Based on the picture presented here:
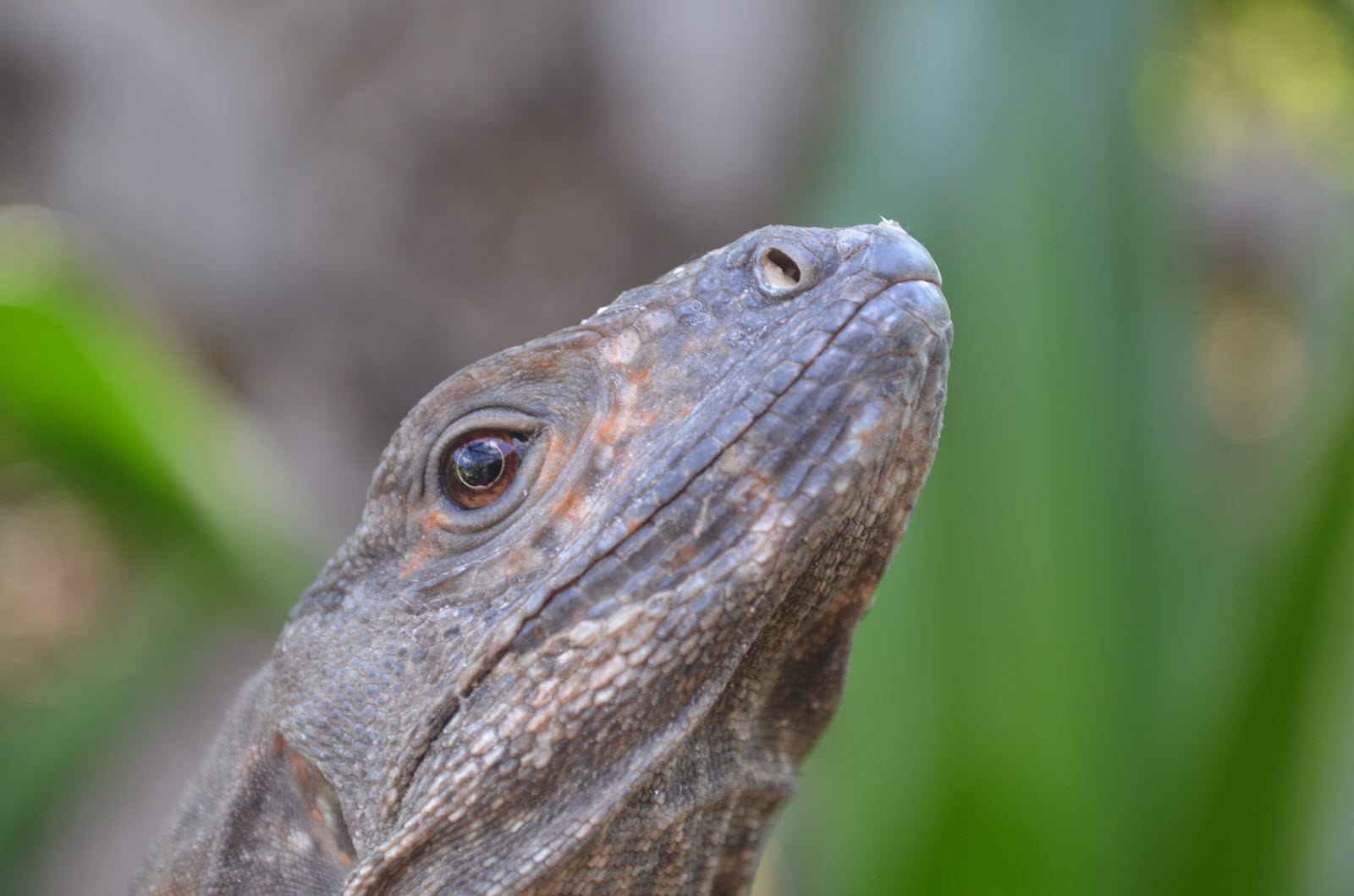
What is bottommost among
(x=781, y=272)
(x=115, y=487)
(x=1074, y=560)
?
(x=781, y=272)

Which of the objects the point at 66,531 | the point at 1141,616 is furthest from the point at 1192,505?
the point at 66,531

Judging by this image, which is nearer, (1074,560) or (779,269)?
(779,269)

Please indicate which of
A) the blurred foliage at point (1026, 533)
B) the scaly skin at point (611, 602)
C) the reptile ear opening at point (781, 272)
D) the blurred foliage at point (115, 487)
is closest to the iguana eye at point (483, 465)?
the scaly skin at point (611, 602)

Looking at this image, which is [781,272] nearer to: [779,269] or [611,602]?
[779,269]

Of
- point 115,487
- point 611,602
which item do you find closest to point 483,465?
point 611,602

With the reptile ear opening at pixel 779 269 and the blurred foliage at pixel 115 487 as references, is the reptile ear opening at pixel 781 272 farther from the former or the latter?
the blurred foliage at pixel 115 487

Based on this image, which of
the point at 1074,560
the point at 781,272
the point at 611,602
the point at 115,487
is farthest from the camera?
the point at 115,487

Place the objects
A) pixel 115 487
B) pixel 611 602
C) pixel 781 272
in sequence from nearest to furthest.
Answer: pixel 611 602, pixel 781 272, pixel 115 487
